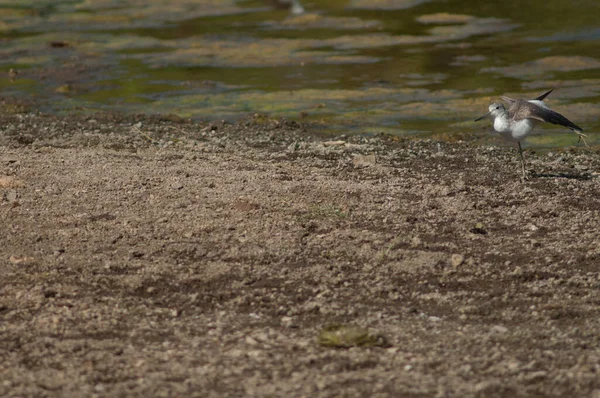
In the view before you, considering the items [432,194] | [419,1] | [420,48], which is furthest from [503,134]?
[419,1]

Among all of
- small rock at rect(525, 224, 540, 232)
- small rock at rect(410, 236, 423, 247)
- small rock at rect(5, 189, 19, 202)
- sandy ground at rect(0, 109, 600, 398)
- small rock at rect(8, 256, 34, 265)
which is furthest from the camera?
small rock at rect(5, 189, 19, 202)

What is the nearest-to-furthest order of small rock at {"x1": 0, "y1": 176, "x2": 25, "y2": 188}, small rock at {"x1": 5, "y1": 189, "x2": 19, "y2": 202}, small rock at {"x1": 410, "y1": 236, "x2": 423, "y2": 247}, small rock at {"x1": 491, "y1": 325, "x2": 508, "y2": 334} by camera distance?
small rock at {"x1": 491, "y1": 325, "x2": 508, "y2": 334} → small rock at {"x1": 410, "y1": 236, "x2": 423, "y2": 247} → small rock at {"x1": 5, "y1": 189, "x2": 19, "y2": 202} → small rock at {"x1": 0, "y1": 176, "x2": 25, "y2": 188}

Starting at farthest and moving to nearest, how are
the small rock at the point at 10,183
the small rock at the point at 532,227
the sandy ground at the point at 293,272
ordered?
the small rock at the point at 10,183 → the small rock at the point at 532,227 → the sandy ground at the point at 293,272

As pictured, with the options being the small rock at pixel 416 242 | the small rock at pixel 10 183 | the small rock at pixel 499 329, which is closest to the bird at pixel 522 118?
the small rock at pixel 416 242

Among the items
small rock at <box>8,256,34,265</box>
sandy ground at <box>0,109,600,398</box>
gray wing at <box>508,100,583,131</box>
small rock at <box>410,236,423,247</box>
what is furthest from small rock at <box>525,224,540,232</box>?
small rock at <box>8,256,34,265</box>

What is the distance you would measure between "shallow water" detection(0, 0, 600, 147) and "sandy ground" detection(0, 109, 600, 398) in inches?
93.6

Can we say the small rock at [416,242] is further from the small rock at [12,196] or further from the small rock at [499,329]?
the small rock at [12,196]

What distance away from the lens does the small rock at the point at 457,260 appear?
5.59 m

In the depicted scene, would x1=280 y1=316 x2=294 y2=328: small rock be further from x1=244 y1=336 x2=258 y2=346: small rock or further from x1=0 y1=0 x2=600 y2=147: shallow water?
x1=0 y1=0 x2=600 y2=147: shallow water

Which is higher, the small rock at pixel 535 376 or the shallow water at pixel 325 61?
the shallow water at pixel 325 61

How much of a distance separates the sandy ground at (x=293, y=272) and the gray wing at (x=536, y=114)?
491mm

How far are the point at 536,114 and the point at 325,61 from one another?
275 inches

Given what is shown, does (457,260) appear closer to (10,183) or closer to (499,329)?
(499,329)

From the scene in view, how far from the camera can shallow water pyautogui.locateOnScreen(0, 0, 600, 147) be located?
10852 mm
